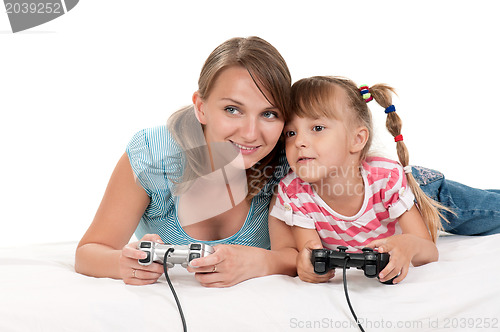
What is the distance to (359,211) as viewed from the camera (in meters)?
1.43

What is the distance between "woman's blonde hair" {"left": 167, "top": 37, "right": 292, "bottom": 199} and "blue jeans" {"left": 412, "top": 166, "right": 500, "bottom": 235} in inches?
18.2

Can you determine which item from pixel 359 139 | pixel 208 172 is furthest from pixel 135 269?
pixel 359 139

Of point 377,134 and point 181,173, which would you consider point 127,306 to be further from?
point 377,134

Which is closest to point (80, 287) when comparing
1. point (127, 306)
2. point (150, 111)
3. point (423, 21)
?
point (127, 306)

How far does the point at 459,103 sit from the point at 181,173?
143 centimetres

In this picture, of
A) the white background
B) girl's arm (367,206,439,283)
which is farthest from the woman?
the white background

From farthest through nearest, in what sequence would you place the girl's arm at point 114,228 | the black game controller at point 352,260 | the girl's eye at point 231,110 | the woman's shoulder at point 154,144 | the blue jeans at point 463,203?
1. the blue jeans at point 463,203
2. the woman's shoulder at point 154,144
3. the girl's eye at point 231,110
4. the girl's arm at point 114,228
5. the black game controller at point 352,260

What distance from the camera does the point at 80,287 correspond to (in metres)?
1.12

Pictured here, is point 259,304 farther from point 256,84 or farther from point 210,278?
point 256,84

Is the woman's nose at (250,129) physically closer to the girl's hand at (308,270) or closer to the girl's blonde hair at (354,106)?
the girl's blonde hair at (354,106)

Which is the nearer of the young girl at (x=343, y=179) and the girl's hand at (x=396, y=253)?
the girl's hand at (x=396, y=253)

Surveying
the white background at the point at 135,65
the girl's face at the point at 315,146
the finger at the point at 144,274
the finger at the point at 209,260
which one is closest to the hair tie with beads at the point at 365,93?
the girl's face at the point at 315,146

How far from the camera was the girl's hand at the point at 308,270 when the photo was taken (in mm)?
1196

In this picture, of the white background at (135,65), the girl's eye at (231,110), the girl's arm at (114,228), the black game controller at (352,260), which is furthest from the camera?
→ the white background at (135,65)
